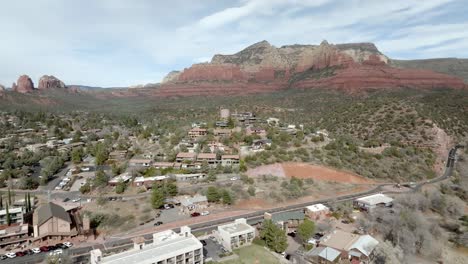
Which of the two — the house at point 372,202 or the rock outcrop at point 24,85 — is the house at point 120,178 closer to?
the house at point 372,202

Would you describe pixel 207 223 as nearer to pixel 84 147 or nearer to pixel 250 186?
pixel 250 186

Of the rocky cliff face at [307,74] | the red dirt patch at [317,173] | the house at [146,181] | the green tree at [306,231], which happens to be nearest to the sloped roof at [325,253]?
the green tree at [306,231]

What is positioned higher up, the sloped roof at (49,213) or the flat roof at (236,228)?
the sloped roof at (49,213)

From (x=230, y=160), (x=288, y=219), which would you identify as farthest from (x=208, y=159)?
(x=288, y=219)

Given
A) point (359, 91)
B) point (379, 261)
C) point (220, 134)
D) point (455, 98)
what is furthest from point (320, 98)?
point (379, 261)

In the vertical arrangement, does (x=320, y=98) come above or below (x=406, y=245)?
above

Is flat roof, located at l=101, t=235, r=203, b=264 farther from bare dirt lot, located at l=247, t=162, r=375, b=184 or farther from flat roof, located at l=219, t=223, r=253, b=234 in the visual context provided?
bare dirt lot, located at l=247, t=162, r=375, b=184
